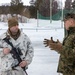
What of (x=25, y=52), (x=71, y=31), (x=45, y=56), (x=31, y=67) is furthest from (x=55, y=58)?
(x=71, y=31)

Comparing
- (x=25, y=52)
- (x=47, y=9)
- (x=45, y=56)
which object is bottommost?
(x=47, y=9)

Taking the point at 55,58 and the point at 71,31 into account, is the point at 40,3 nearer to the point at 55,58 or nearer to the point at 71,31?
the point at 55,58

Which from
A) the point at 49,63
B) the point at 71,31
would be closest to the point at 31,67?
the point at 49,63

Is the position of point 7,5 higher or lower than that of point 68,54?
lower

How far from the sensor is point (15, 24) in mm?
4539

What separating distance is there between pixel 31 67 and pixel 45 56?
2.20 metres

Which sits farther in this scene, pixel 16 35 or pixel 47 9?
pixel 47 9

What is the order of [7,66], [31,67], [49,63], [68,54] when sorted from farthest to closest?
[49,63] → [31,67] → [7,66] → [68,54]

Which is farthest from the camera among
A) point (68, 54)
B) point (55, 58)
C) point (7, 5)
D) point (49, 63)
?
point (7, 5)

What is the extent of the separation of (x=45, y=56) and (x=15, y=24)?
584cm

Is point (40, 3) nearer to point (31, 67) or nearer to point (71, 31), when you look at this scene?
point (31, 67)

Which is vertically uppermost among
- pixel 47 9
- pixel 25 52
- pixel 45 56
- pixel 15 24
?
pixel 15 24

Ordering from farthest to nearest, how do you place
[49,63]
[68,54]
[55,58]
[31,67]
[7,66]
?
1. [55,58]
2. [49,63]
3. [31,67]
4. [7,66]
5. [68,54]

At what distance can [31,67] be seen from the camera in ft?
26.7
